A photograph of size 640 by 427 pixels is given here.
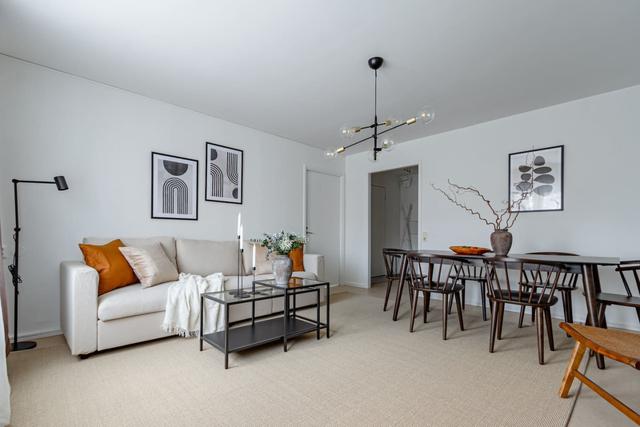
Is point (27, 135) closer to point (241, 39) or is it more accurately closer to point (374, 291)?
point (241, 39)

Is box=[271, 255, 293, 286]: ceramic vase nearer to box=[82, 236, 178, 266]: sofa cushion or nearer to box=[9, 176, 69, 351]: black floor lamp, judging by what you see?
box=[82, 236, 178, 266]: sofa cushion

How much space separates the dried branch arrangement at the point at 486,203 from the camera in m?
3.84

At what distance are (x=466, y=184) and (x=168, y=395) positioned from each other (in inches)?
163

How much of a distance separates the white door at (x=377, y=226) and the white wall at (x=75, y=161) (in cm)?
336

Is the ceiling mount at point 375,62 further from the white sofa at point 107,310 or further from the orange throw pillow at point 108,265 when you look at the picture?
the orange throw pillow at point 108,265

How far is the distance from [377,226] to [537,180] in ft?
10.4

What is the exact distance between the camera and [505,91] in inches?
130

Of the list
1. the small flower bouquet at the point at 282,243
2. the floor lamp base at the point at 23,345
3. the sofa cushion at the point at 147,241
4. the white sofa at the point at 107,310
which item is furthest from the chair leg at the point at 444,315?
the floor lamp base at the point at 23,345

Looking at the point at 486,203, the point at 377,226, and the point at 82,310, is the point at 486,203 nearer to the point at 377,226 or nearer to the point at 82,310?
the point at 377,226

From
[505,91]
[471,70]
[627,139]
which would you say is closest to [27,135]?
[471,70]

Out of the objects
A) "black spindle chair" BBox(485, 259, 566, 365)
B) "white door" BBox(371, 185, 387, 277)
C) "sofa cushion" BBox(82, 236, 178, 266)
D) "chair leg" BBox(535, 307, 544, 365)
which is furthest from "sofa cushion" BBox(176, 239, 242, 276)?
"white door" BBox(371, 185, 387, 277)

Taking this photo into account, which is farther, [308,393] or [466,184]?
[466,184]

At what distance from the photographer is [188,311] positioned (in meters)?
2.70

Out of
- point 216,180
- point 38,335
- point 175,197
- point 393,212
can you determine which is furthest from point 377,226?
point 38,335
